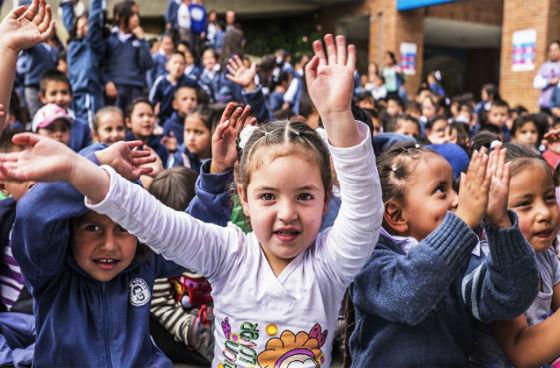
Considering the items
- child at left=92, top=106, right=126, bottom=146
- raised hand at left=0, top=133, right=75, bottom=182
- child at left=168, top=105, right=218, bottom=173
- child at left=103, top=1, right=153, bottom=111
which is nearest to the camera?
raised hand at left=0, top=133, right=75, bottom=182

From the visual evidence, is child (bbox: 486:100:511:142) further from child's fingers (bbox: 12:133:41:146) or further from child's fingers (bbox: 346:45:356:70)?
child's fingers (bbox: 12:133:41:146)

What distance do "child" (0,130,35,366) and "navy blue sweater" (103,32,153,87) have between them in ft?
15.8

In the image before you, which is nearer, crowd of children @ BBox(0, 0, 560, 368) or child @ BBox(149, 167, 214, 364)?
crowd of children @ BBox(0, 0, 560, 368)

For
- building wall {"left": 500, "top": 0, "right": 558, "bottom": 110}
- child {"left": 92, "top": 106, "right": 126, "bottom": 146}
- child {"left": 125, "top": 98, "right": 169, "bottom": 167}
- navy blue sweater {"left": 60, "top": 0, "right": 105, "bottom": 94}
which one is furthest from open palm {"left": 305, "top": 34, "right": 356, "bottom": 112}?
building wall {"left": 500, "top": 0, "right": 558, "bottom": 110}

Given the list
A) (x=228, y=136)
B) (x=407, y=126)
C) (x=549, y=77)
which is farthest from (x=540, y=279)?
(x=549, y=77)

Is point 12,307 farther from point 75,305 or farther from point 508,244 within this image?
point 508,244

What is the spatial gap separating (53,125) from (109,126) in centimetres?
40

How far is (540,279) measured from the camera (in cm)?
191

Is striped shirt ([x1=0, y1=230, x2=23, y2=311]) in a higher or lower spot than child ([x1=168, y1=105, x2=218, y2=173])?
lower

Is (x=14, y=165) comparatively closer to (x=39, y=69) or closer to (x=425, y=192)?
(x=425, y=192)

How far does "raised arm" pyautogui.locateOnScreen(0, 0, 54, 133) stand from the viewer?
190 cm

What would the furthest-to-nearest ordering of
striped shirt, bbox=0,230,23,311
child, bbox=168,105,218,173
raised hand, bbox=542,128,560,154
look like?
1. child, bbox=168,105,218,173
2. raised hand, bbox=542,128,560,154
3. striped shirt, bbox=0,230,23,311

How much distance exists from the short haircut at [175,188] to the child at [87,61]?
150 inches

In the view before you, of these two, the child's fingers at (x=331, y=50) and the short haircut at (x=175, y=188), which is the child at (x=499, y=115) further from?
the child's fingers at (x=331, y=50)
